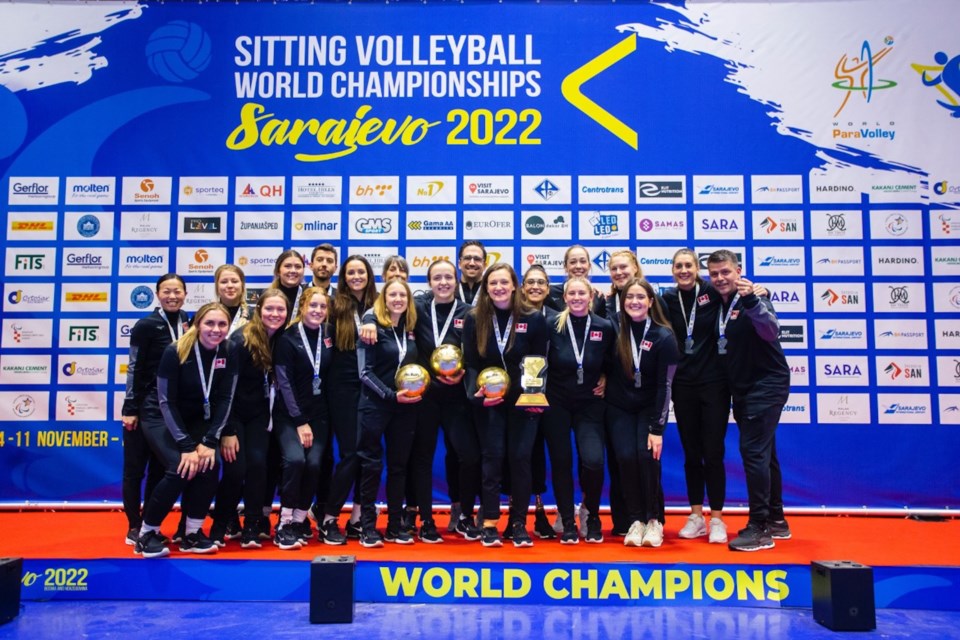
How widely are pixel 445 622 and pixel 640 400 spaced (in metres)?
1.76

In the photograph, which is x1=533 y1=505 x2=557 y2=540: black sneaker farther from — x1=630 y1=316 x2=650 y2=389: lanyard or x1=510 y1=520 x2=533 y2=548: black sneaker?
x1=630 y1=316 x2=650 y2=389: lanyard

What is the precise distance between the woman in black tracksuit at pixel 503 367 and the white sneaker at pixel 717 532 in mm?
1172

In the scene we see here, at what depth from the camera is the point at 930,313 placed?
5.61m

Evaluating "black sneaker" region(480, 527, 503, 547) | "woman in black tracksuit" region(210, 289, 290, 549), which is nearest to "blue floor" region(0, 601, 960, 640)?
"black sneaker" region(480, 527, 503, 547)

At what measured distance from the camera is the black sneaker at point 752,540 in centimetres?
389

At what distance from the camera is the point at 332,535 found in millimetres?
4055

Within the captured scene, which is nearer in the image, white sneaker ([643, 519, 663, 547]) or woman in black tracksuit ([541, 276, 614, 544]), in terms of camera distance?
white sneaker ([643, 519, 663, 547])

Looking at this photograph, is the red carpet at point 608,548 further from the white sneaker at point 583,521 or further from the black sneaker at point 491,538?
the white sneaker at point 583,521

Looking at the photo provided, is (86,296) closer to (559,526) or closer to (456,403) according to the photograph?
(456,403)

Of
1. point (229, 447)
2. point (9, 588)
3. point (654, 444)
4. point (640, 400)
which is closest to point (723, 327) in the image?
point (640, 400)

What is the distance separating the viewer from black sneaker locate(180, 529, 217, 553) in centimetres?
379

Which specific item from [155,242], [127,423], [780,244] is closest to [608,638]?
[127,423]

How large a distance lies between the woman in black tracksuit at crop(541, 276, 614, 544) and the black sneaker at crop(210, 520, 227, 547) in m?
2.01

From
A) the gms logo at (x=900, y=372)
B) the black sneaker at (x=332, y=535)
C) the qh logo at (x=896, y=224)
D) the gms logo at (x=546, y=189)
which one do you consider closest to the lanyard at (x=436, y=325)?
the black sneaker at (x=332, y=535)
